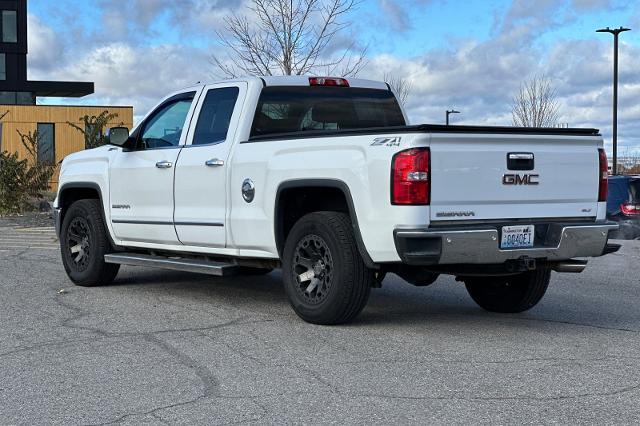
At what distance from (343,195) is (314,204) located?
1.66 ft

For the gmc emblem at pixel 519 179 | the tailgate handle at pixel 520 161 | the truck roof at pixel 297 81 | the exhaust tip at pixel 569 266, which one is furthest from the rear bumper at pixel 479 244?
the truck roof at pixel 297 81

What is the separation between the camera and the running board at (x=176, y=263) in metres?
7.77

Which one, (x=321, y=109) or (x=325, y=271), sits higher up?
(x=321, y=109)

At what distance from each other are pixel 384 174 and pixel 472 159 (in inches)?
25.6

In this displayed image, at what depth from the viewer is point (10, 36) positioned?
5753cm

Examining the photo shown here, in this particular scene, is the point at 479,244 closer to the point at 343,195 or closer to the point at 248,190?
the point at 343,195

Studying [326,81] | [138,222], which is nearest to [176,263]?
[138,222]

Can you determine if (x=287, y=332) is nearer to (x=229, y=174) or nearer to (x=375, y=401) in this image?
(x=229, y=174)

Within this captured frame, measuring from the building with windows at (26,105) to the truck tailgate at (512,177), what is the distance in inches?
1490

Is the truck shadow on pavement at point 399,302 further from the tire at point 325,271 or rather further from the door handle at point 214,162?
the door handle at point 214,162

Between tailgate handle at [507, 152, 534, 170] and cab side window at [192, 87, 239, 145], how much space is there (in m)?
2.54

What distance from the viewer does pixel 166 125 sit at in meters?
8.79

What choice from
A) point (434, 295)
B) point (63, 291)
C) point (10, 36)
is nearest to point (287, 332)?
point (434, 295)

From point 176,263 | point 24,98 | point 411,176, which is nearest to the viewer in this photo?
point 411,176
